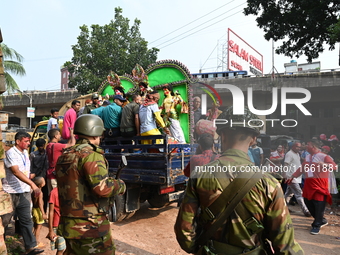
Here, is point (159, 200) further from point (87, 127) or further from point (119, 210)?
point (87, 127)

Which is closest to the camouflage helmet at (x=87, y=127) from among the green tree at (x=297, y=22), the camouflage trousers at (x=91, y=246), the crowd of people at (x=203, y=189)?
the crowd of people at (x=203, y=189)

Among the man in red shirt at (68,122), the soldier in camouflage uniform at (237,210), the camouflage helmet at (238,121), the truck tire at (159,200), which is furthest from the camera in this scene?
the man in red shirt at (68,122)

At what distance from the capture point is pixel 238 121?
73.4 inches

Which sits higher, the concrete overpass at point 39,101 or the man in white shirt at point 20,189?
the concrete overpass at point 39,101

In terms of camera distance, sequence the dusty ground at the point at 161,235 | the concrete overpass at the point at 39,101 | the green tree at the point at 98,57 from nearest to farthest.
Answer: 1. the dusty ground at the point at 161,235
2. the green tree at the point at 98,57
3. the concrete overpass at the point at 39,101

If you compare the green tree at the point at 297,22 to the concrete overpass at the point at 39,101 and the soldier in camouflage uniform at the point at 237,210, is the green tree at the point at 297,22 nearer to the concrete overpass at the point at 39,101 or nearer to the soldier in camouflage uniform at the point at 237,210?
the soldier in camouflage uniform at the point at 237,210

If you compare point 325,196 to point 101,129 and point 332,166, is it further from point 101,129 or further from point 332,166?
point 101,129

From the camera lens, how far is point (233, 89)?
1.95 m

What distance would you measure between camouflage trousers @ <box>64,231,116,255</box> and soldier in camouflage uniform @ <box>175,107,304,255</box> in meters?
1.11

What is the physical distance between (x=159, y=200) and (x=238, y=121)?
4.20m

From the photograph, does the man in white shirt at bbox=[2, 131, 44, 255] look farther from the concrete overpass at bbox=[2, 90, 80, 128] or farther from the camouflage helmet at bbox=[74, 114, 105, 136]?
the concrete overpass at bbox=[2, 90, 80, 128]

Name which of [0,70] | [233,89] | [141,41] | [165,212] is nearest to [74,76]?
[141,41]

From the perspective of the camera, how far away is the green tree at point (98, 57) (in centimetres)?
1756

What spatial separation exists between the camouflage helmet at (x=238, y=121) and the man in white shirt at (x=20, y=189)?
302cm
